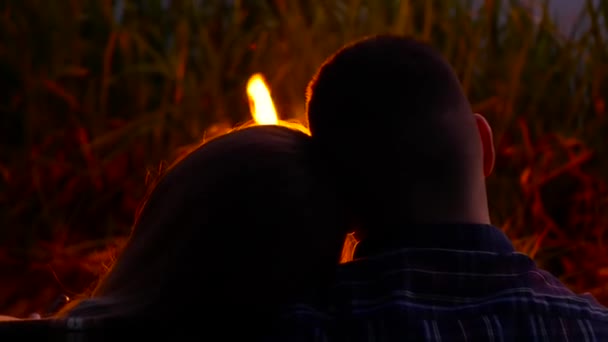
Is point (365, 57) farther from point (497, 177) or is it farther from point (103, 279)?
point (497, 177)

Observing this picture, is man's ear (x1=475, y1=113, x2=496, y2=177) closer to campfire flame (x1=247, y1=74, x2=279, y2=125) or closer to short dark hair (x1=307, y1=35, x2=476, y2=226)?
short dark hair (x1=307, y1=35, x2=476, y2=226)

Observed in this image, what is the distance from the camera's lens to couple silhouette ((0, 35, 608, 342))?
0.96 meters

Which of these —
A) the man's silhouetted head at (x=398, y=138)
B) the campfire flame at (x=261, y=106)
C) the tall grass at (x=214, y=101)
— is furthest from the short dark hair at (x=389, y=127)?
the tall grass at (x=214, y=101)

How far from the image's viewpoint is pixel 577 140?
2467mm

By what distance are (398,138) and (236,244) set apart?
194 millimetres

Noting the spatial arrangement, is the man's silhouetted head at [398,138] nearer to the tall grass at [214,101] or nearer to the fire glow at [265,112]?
the fire glow at [265,112]

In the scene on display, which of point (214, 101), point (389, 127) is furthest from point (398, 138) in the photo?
point (214, 101)

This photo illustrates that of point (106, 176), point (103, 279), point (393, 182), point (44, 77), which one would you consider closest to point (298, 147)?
point (393, 182)

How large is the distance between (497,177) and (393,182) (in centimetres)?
151

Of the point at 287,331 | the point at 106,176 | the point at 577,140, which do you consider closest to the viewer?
the point at 287,331

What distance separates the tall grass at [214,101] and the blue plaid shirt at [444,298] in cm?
120

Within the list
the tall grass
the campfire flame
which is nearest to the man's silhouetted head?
the campfire flame

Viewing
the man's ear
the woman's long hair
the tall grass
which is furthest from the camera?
the tall grass

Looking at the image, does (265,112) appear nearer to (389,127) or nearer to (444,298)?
(389,127)
